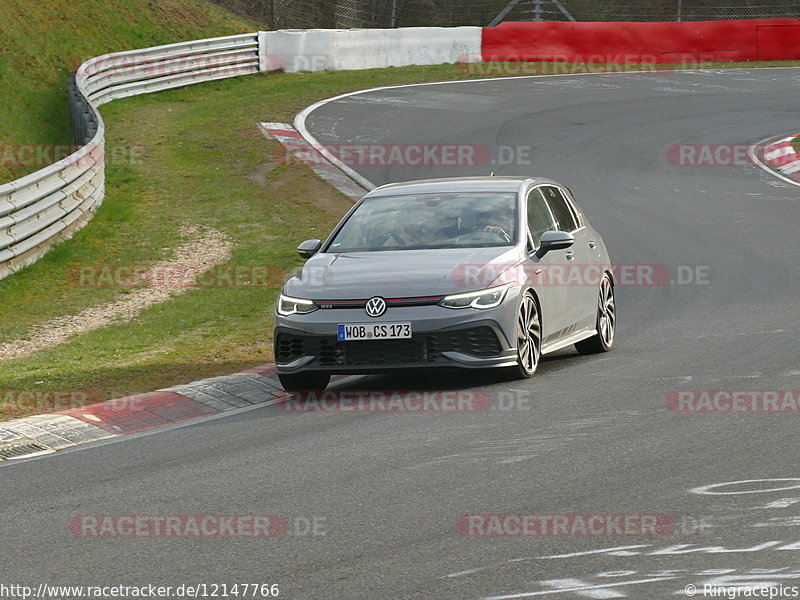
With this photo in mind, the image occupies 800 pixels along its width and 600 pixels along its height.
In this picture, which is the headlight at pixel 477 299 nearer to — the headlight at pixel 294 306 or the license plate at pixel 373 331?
the license plate at pixel 373 331

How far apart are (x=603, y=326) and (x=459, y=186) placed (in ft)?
6.11

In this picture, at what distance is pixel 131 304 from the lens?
15.1 metres

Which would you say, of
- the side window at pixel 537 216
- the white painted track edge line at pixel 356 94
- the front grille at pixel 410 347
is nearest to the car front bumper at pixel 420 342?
the front grille at pixel 410 347

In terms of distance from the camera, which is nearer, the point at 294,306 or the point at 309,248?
the point at 294,306

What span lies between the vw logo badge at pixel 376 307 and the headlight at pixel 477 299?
42 centimetres

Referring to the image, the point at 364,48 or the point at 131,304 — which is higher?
the point at 364,48

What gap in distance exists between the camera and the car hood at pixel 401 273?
32.8ft

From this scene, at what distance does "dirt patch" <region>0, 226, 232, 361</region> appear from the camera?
1308cm

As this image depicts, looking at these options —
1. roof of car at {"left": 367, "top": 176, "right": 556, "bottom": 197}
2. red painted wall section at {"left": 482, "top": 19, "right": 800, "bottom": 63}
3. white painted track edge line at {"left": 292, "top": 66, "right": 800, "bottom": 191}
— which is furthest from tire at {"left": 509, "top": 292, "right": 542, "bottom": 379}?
red painted wall section at {"left": 482, "top": 19, "right": 800, "bottom": 63}

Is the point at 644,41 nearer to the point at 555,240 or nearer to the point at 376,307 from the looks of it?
the point at 555,240

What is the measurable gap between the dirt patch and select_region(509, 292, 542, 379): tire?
4.85 m

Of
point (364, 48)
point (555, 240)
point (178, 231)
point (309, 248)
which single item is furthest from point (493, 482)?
point (364, 48)

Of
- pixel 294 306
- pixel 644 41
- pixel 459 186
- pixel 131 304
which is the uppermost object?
pixel 644 41

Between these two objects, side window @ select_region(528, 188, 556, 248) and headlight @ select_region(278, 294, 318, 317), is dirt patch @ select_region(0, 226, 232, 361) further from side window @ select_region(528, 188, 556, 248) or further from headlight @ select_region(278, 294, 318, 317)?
side window @ select_region(528, 188, 556, 248)
